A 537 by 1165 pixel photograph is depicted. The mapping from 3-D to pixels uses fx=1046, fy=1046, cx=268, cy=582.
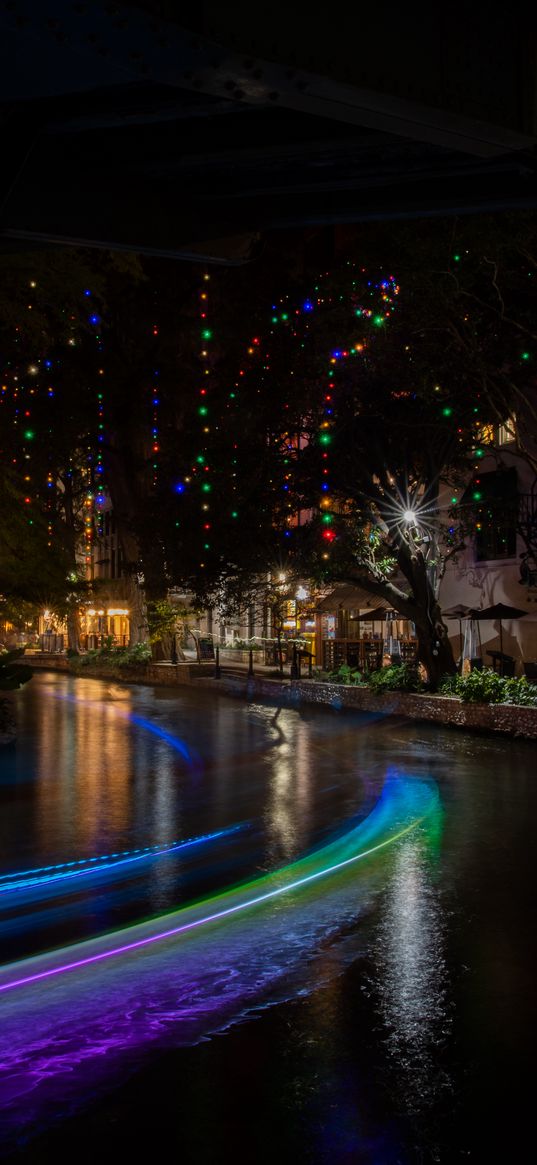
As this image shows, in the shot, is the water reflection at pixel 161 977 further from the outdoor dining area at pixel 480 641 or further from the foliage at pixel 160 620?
the foliage at pixel 160 620

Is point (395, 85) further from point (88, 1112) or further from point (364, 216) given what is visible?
point (88, 1112)

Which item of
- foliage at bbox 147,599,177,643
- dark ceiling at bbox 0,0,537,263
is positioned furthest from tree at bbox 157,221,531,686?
foliage at bbox 147,599,177,643

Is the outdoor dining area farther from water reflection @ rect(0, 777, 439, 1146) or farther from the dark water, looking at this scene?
water reflection @ rect(0, 777, 439, 1146)

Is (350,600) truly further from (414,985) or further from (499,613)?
(414,985)

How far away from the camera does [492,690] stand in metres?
21.3

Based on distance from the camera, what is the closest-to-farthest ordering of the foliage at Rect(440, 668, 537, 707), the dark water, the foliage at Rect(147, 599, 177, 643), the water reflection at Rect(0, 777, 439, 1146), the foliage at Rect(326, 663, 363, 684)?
1. the dark water
2. the water reflection at Rect(0, 777, 439, 1146)
3. the foliage at Rect(440, 668, 537, 707)
4. the foliage at Rect(326, 663, 363, 684)
5. the foliage at Rect(147, 599, 177, 643)

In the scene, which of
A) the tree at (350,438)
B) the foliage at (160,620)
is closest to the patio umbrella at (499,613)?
the tree at (350,438)

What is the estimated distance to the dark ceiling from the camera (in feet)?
16.2

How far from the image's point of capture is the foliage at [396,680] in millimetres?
25372

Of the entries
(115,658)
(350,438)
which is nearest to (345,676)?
(350,438)

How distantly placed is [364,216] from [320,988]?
16.7 feet

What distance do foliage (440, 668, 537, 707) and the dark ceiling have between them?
47.3ft

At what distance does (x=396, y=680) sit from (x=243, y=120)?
20.4 meters

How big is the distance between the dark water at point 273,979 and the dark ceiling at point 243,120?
443cm
